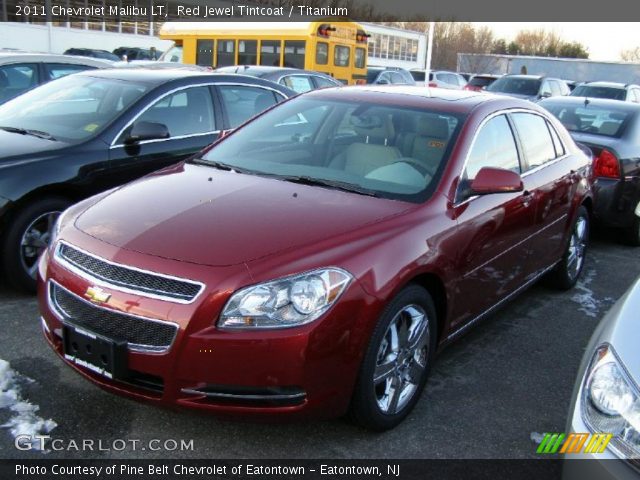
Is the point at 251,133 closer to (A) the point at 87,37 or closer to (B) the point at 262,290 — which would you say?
(B) the point at 262,290

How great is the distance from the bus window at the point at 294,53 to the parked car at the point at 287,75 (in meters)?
4.98

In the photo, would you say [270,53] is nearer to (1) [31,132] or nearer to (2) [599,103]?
(2) [599,103]

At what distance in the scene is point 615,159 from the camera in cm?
680

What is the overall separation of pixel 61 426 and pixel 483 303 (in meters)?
2.40

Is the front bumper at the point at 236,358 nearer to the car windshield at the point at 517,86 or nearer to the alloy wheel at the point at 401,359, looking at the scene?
the alloy wheel at the point at 401,359

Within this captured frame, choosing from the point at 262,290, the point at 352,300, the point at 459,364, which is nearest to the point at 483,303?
the point at 459,364

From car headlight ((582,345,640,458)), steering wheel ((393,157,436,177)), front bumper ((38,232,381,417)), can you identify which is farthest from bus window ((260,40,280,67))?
car headlight ((582,345,640,458))

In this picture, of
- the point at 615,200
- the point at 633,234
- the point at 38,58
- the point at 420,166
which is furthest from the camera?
the point at 38,58

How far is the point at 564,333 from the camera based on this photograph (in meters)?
4.62

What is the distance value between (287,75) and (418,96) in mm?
6933

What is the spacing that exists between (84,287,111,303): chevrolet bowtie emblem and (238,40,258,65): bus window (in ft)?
51.2

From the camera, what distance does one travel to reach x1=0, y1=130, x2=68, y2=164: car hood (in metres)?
4.55

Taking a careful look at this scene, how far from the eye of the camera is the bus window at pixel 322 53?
17.2 m

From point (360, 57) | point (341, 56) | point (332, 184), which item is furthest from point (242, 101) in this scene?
point (360, 57)
